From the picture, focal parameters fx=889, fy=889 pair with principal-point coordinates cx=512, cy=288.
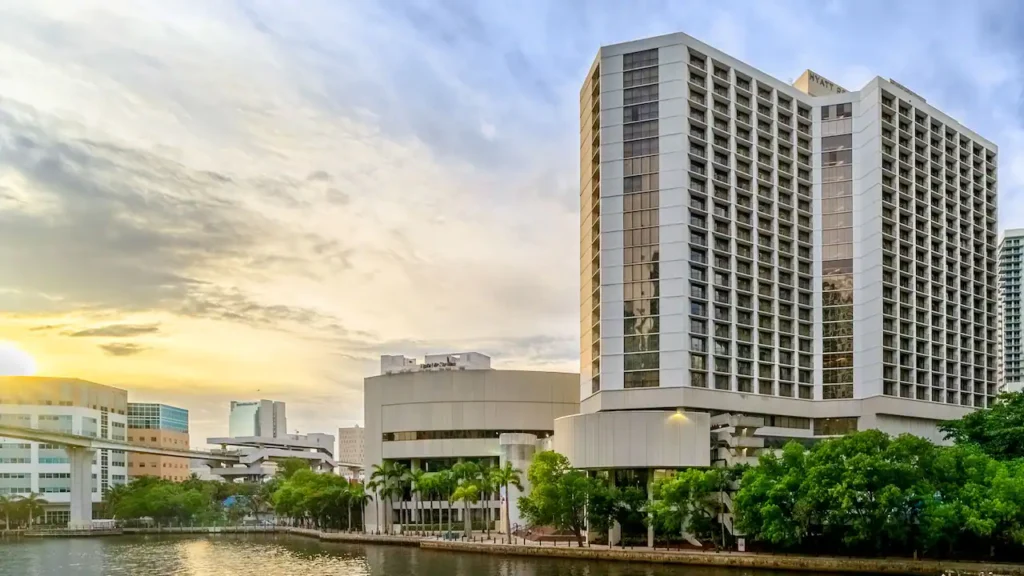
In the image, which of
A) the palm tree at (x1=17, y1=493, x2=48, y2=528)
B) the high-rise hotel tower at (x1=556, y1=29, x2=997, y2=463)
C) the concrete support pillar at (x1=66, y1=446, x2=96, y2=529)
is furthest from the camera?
the palm tree at (x1=17, y1=493, x2=48, y2=528)

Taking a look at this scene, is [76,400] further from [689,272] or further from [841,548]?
[841,548]

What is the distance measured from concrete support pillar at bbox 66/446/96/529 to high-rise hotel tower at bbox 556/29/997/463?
94.7m

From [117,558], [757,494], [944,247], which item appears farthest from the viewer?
Answer: [944,247]

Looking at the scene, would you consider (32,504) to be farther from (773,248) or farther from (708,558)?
(773,248)

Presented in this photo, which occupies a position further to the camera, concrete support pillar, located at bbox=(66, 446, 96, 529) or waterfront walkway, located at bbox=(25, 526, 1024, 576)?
concrete support pillar, located at bbox=(66, 446, 96, 529)

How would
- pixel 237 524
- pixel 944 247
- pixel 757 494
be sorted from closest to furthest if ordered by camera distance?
pixel 757 494 → pixel 944 247 → pixel 237 524

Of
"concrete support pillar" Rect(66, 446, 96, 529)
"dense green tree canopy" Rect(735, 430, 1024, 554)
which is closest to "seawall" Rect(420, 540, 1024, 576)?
"dense green tree canopy" Rect(735, 430, 1024, 554)

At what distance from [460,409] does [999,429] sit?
7764 cm

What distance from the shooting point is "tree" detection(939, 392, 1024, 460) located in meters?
87.6

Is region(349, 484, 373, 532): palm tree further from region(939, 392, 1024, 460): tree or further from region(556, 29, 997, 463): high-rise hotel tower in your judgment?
region(939, 392, 1024, 460): tree

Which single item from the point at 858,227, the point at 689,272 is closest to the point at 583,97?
the point at 689,272

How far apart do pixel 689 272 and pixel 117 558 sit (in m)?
74.4

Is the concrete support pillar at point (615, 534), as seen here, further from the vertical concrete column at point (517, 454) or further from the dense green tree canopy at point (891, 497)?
the vertical concrete column at point (517, 454)

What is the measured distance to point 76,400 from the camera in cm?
18288
